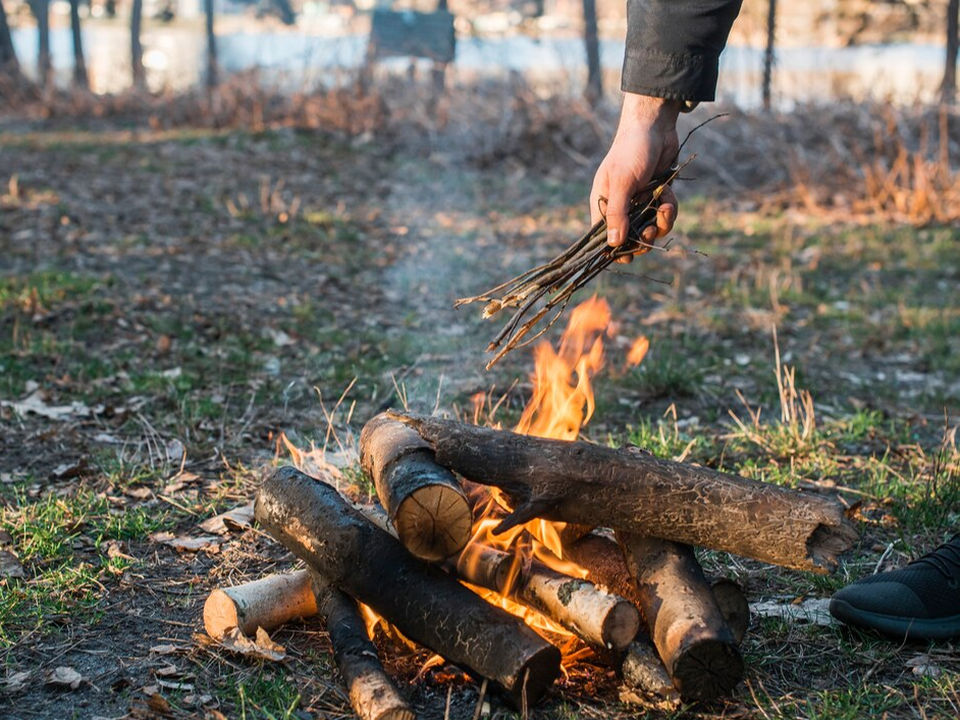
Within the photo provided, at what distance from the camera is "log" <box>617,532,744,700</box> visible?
2301mm

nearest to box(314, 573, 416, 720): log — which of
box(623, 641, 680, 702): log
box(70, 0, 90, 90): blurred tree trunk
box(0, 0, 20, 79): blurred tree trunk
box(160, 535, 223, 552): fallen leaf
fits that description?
box(623, 641, 680, 702): log

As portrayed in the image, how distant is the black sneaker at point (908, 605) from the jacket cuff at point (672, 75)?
1481 millimetres

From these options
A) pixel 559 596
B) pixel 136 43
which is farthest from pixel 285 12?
pixel 559 596

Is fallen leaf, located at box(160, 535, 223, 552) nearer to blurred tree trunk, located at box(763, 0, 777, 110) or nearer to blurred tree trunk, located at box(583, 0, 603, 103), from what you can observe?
blurred tree trunk, located at box(763, 0, 777, 110)

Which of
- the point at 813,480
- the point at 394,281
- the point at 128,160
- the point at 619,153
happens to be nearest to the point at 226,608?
the point at 619,153

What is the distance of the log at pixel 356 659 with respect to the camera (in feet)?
7.40

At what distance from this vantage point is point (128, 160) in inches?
435

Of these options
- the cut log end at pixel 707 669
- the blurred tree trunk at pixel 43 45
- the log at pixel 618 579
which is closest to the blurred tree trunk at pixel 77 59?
the blurred tree trunk at pixel 43 45

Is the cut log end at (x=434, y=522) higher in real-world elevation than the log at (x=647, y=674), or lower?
higher

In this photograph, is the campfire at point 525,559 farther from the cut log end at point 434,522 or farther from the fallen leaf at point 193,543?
the fallen leaf at point 193,543

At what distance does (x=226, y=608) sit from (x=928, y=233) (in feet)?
26.8

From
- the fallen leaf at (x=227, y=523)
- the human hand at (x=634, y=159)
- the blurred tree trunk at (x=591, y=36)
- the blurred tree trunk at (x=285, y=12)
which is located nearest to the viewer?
the human hand at (x=634, y=159)

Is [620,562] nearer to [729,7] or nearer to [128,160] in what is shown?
[729,7]

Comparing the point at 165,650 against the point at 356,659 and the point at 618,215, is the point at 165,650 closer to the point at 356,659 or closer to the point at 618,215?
the point at 356,659
